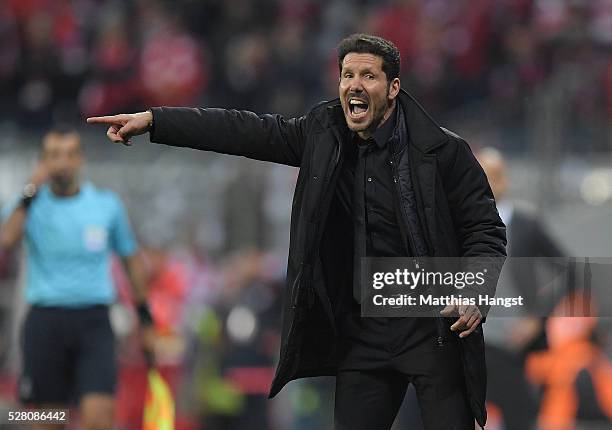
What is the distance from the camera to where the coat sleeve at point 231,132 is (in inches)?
213

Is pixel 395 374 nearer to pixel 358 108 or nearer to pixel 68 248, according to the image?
pixel 358 108

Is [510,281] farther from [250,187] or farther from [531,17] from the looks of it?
[531,17]

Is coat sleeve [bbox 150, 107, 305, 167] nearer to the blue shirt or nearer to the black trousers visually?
the black trousers

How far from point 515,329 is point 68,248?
2.82 meters

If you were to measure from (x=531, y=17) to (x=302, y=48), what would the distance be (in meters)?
2.47

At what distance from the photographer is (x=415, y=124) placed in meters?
5.46

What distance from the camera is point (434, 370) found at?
17.8 ft

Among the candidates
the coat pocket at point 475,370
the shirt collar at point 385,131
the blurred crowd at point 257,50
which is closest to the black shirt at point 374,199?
the shirt collar at point 385,131

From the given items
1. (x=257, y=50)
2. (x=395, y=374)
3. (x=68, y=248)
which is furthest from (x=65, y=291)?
(x=257, y=50)

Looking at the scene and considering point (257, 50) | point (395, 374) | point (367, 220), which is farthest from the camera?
point (257, 50)

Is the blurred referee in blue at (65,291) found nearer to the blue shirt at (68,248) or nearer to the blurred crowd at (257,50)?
the blue shirt at (68,248)

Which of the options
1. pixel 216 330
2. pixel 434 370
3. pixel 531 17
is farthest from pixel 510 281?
pixel 531 17

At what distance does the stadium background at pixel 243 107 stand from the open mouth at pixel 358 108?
453cm

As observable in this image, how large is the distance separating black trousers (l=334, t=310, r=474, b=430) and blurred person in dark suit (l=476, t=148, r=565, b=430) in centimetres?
257
